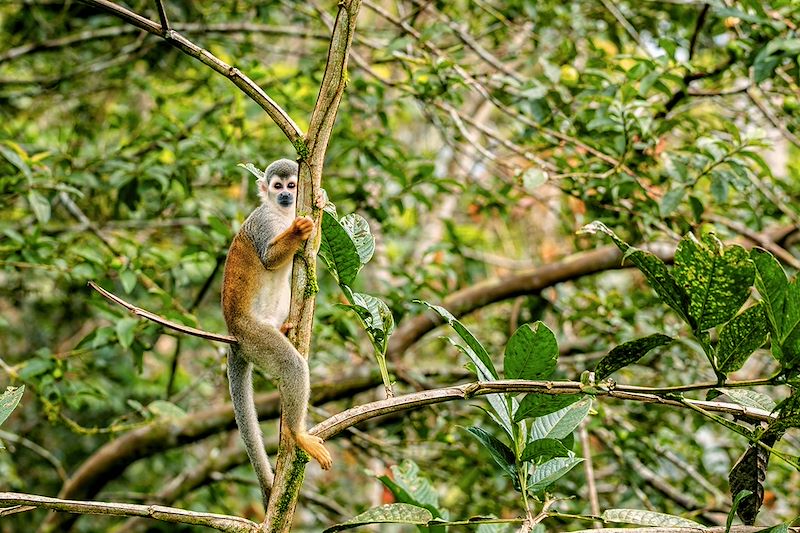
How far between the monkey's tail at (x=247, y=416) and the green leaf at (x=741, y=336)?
1.36 meters

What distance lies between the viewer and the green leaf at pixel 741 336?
49.9 inches

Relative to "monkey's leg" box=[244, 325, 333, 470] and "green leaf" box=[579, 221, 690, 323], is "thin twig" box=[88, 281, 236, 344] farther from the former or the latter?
"green leaf" box=[579, 221, 690, 323]

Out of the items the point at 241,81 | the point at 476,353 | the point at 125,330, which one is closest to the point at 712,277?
the point at 476,353

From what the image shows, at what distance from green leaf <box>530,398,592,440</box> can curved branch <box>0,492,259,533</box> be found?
23.8 inches

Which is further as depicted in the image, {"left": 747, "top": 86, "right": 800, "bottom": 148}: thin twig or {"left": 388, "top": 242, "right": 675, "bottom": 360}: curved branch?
{"left": 388, "top": 242, "right": 675, "bottom": 360}: curved branch

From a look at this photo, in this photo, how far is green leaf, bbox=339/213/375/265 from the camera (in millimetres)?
1532

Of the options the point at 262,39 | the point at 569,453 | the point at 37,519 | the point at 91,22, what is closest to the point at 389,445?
the point at 569,453

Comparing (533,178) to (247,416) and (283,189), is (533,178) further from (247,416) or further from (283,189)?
(247,416)

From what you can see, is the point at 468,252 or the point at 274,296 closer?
the point at 274,296

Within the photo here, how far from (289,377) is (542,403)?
0.90 metres

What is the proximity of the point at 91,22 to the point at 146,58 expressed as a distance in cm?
37

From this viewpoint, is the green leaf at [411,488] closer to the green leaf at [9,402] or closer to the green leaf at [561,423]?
the green leaf at [561,423]

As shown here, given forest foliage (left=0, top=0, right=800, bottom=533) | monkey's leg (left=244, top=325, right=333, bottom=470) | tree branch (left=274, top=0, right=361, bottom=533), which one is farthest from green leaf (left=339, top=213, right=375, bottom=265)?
monkey's leg (left=244, top=325, right=333, bottom=470)

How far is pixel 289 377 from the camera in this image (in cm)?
207
